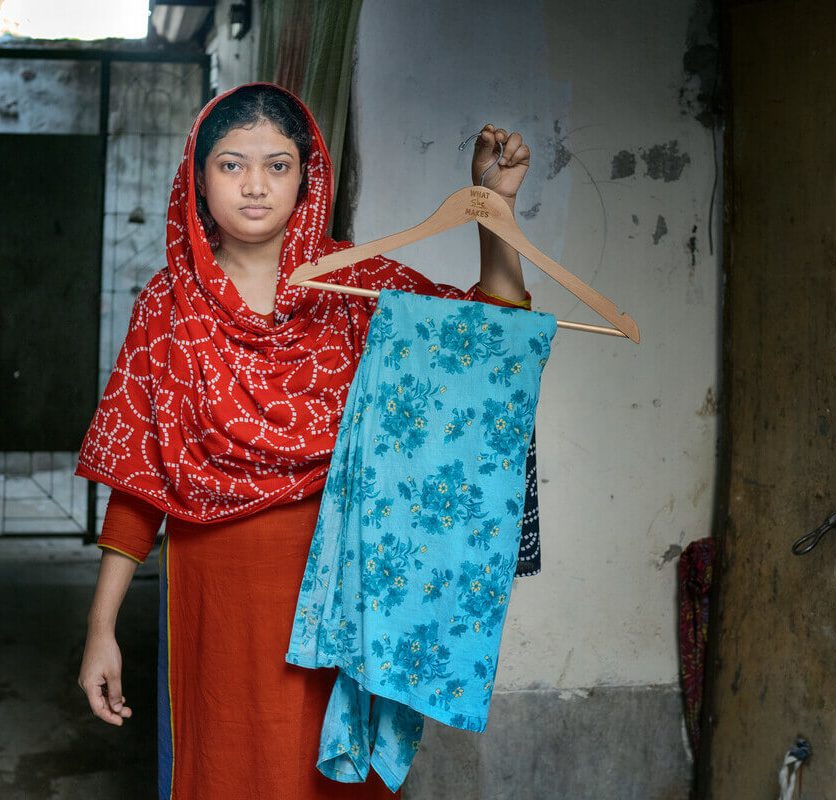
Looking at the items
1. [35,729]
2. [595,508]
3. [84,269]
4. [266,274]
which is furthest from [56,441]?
[266,274]

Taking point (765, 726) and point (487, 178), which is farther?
point (765, 726)

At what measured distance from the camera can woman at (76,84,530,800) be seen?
5.35 feet

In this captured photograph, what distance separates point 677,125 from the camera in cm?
262

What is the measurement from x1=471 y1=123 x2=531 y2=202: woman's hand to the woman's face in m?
0.33

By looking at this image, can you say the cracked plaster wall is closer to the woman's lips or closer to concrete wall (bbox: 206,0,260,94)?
the woman's lips

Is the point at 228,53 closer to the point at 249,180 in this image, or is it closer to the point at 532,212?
the point at 532,212

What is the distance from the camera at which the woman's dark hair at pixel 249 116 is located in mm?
1639

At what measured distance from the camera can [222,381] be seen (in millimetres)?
1604

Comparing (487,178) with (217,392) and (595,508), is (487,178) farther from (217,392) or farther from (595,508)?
(595,508)

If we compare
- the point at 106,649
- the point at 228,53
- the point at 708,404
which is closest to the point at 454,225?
the point at 106,649

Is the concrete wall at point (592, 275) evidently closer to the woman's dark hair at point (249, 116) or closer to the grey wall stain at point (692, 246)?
the grey wall stain at point (692, 246)

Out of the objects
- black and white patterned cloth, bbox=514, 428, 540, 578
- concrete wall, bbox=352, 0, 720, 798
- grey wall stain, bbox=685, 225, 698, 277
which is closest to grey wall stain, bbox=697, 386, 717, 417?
concrete wall, bbox=352, 0, 720, 798

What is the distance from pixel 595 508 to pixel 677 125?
105cm

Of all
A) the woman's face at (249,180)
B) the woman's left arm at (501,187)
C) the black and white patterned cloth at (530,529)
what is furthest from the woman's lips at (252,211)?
the black and white patterned cloth at (530,529)
